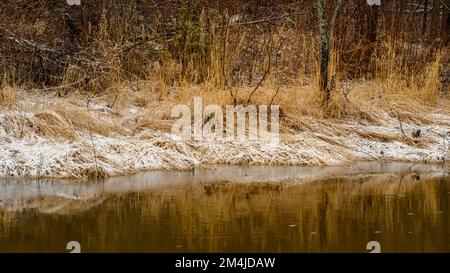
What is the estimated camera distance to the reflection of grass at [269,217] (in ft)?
18.1

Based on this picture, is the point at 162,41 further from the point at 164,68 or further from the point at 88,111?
the point at 88,111

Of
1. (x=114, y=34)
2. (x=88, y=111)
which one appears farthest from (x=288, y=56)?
(x=88, y=111)

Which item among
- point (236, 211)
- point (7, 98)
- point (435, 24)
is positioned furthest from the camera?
point (435, 24)

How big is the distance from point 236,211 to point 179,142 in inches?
94.8

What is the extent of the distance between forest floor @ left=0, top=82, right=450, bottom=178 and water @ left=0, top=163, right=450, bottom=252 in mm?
308

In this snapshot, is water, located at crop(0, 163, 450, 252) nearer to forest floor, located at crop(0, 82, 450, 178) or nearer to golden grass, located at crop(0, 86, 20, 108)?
forest floor, located at crop(0, 82, 450, 178)

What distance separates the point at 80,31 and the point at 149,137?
4092 millimetres

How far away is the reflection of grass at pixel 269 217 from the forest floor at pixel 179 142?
107cm

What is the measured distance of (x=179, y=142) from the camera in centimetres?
877

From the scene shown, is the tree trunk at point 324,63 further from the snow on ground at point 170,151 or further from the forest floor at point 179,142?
the snow on ground at point 170,151

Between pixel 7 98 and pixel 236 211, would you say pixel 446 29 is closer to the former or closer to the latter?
pixel 7 98

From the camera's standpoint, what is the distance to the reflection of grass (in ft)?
18.1

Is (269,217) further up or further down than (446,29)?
further down

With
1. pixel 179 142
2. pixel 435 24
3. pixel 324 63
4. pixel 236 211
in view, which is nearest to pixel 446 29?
pixel 435 24
